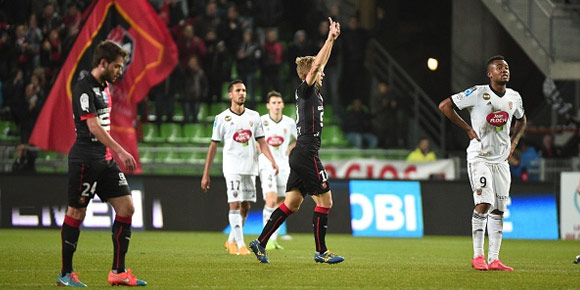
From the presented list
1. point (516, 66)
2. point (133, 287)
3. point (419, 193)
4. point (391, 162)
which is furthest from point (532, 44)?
Answer: point (133, 287)

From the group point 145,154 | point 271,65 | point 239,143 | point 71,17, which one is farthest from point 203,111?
point 239,143

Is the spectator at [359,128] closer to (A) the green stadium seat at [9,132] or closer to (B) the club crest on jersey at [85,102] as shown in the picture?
(A) the green stadium seat at [9,132]

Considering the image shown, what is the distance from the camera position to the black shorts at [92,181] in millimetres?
9094

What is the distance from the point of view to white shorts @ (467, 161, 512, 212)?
11.4 m

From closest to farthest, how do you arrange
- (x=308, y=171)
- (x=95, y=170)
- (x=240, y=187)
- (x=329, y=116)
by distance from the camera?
(x=95, y=170) < (x=308, y=171) < (x=240, y=187) < (x=329, y=116)

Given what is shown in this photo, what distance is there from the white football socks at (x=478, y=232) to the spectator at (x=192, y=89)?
1540 cm

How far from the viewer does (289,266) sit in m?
11.6

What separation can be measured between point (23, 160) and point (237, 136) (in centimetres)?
895

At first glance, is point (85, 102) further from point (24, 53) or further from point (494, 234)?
point (24, 53)

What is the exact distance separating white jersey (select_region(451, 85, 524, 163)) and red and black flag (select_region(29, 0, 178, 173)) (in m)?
11.2

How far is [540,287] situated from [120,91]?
14.7 m

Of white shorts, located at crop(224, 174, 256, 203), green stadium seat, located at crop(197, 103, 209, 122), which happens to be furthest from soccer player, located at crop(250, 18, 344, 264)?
green stadium seat, located at crop(197, 103, 209, 122)

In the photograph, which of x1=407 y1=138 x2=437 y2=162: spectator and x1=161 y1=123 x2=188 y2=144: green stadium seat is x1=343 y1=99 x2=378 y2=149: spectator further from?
x1=161 y1=123 x2=188 y2=144: green stadium seat

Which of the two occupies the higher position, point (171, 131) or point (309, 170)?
point (171, 131)
